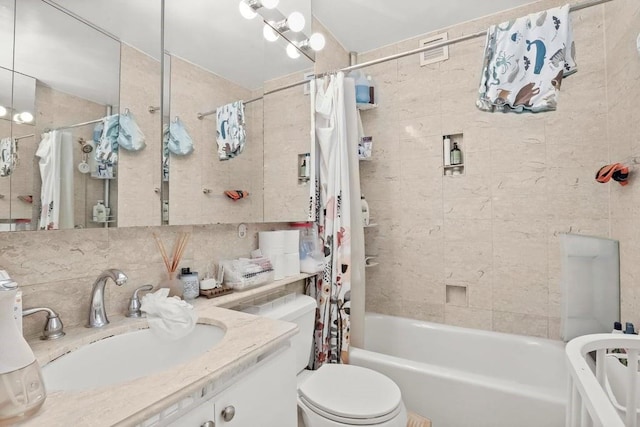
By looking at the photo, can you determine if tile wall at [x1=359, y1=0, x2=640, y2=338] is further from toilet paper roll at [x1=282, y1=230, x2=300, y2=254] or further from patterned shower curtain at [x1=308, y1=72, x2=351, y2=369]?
toilet paper roll at [x1=282, y1=230, x2=300, y2=254]

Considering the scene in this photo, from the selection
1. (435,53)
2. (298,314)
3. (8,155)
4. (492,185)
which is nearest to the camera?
(8,155)

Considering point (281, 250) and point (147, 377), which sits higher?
point (281, 250)

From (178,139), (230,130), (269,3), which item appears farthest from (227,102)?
(269,3)

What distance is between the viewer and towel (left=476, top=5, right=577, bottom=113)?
129 centimetres

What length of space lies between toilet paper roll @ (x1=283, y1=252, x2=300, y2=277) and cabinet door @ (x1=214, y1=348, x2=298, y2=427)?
2.42 feet

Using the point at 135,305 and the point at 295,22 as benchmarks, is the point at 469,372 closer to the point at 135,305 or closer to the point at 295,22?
the point at 135,305

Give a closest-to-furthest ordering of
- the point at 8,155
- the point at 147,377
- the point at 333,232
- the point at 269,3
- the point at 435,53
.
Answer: the point at 147,377, the point at 8,155, the point at 269,3, the point at 333,232, the point at 435,53

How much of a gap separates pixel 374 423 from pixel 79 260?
1.20m

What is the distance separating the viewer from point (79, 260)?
38.8 inches

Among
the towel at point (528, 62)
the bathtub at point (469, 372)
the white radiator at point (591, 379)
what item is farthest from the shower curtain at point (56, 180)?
the towel at point (528, 62)

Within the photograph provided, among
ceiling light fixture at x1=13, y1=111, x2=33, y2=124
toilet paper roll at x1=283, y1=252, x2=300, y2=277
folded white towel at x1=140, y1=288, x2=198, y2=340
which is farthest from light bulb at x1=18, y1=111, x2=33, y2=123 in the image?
toilet paper roll at x1=283, y1=252, x2=300, y2=277

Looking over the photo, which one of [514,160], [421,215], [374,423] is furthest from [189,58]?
[514,160]

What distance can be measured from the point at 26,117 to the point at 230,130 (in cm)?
77

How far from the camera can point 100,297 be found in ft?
3.24
